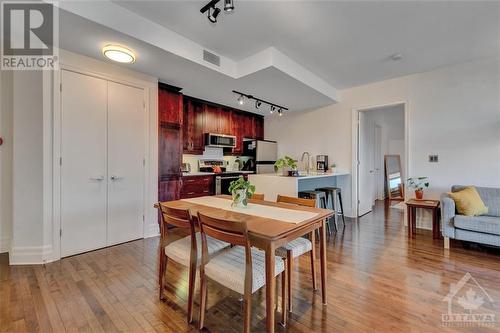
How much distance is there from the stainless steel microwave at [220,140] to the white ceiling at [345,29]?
6.62 feet

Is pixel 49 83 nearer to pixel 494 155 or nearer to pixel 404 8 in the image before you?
pixel 404 8

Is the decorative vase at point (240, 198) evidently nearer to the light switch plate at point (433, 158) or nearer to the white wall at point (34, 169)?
the white wall at point (34, 169)

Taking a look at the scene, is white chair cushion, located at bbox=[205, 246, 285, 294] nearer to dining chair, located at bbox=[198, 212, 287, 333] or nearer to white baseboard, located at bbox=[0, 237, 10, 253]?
dining chair, located at bbox=[198, 212, 287, 333]

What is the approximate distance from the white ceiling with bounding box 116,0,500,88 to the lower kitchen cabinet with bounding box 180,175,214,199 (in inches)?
88.7

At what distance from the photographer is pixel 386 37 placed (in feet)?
9.27

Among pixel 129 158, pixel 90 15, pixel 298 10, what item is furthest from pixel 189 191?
pixel 298 10

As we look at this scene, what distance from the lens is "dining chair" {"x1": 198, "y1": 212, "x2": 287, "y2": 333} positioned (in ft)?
4.68

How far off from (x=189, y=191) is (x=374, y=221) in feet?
11.8

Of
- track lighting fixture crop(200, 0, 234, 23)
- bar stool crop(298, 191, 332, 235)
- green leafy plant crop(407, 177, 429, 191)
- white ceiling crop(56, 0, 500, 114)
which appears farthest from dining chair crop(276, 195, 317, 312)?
green leafy plant crop(407, 177, 429, 191)

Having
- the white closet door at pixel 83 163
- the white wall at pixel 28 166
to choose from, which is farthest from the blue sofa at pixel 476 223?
the white wall at pixel 28 166

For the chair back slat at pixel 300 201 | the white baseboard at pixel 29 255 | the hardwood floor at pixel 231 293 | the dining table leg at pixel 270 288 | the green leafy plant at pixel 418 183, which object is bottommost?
the hardwood floor at pixel 231 293

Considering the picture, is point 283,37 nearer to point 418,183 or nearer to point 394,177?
point 418,183

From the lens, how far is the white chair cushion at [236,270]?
1.48m

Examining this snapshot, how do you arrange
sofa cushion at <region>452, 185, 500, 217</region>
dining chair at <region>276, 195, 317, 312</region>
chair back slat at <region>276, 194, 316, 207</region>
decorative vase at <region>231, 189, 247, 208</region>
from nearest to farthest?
dining chair at <region>276, 195, 317, 312</region>
decorative vase at <region>231, 189, 247, 208</region>
chair back slat at <region>276, 194, 316, 207</region>
sofa cushion at <region>452, 185, 500, 217</region>
